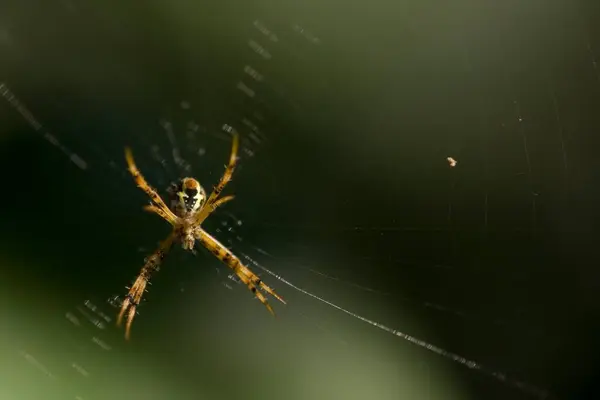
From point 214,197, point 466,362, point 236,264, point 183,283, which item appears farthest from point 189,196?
point 466,362

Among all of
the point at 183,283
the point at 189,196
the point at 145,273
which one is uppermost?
the point at 189,196

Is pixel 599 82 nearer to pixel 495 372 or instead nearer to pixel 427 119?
pixel 427 119

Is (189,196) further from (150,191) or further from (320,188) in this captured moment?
(320,188)

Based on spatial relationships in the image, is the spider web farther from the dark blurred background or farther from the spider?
the spider

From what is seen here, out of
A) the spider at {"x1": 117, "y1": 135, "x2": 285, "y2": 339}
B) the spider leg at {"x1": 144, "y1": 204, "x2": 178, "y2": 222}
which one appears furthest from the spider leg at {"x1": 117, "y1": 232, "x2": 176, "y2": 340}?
the spider leg at {"x1": 144, "y1": 204, "x2": 178, "y2": 222}

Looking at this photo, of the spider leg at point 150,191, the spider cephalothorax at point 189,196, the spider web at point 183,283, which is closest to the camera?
the spider leg at point 150,191

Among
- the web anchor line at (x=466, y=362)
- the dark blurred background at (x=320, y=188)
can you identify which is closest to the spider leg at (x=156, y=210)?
the dark blurred background at (x=320, y=188)

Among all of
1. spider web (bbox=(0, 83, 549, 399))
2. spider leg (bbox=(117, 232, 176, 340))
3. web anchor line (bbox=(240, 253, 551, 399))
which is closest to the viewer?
spider leg (bbox=(117, 232, 176, 340))

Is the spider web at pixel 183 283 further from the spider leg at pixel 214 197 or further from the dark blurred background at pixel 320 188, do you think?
the spider leg at pixel 214 197
